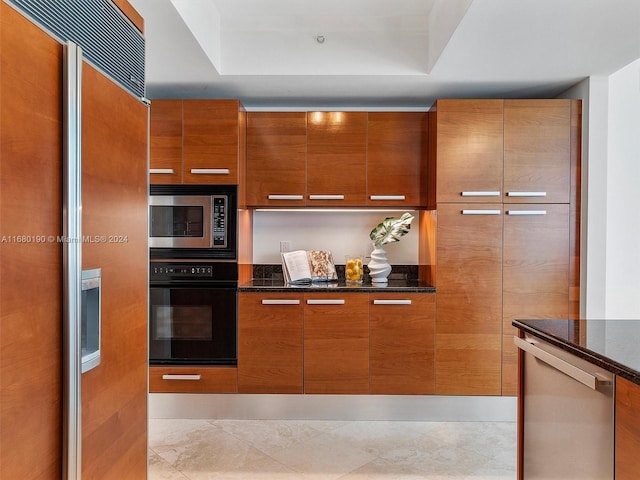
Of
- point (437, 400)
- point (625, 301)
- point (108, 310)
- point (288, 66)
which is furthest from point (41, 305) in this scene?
point (625, 301)

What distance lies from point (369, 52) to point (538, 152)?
51.0 inches

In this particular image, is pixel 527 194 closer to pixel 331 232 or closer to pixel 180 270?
pixel 331 232

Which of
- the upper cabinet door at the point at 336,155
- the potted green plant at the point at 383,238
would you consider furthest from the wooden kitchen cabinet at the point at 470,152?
the upper cabinet door at the point at 336,155

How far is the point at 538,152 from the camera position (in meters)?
3.01

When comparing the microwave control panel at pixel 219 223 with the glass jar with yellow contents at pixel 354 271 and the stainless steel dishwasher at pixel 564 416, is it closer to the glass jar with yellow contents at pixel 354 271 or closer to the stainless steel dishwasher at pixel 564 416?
the glass jar with yellow contents at pixel 354 271

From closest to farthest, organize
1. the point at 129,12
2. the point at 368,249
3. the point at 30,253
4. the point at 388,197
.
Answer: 1. the point at 30,253
2. the point at 129,12
3. the point at 388,197
4. the point at 368,249

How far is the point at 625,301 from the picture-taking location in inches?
122

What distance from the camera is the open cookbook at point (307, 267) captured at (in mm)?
3227

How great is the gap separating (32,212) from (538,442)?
1753 millimetres

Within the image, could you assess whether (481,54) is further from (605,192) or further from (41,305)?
(41,305)

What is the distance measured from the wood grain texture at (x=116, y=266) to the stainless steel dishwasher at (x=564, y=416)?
4.65 ft

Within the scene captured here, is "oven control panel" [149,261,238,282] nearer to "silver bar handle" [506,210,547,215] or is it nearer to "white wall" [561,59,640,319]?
"silver bar handle" [506,210,547,215]

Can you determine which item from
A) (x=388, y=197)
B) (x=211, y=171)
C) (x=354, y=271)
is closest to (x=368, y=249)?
(x=354, y=271)

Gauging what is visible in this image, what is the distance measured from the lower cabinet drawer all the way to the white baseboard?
7 cm
